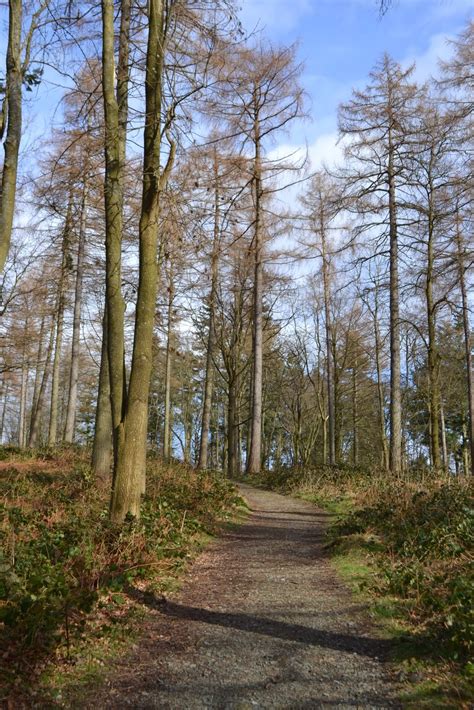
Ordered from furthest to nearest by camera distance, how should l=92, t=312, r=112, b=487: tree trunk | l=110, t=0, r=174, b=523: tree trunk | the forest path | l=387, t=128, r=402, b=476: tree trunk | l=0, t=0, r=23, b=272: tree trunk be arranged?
l=387, t=128, r=402, b=476: tree trunk
l=92, t=312, r=112, b=487: tree trunk
l=0, t=0, r=23, b=272: tree trunk
l=110, t=0, r=174, b=523: tree trunk
the forest path

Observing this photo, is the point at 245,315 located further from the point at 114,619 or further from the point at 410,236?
the point at 114,619

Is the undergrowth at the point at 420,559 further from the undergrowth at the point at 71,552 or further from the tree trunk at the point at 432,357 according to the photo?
the tree trunk at the point at 432,357

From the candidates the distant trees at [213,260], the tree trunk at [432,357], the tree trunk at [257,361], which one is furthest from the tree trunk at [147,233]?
the tree trunk at [257,361]

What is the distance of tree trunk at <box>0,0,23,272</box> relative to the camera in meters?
7.45

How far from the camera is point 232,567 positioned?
21.7ft

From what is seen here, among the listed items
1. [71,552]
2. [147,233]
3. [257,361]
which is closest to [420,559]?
[71,552]

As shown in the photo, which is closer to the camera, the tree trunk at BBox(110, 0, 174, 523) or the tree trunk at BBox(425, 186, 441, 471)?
the tree trunk at BBox(110, 0, 174, 523)

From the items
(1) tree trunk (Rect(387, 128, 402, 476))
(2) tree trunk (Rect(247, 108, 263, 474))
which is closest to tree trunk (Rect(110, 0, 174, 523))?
(1) tree trunk (Rect(387, 128, 402, 476))

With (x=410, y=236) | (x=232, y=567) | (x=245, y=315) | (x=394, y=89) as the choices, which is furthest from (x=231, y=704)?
(x=245, y=315)

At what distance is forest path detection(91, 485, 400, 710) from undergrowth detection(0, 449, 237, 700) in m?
0.44

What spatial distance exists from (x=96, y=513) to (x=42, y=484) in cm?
338

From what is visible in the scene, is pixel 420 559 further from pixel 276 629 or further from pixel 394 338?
pixel 394 338

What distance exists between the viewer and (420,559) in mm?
5891

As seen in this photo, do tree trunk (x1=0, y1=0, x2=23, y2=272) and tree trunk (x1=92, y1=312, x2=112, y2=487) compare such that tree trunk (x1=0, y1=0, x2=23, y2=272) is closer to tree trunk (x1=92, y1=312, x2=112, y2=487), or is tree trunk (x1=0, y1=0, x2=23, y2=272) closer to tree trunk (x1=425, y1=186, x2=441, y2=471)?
tree trunk (x1=92, y1=312, x2=112, y2=487)
